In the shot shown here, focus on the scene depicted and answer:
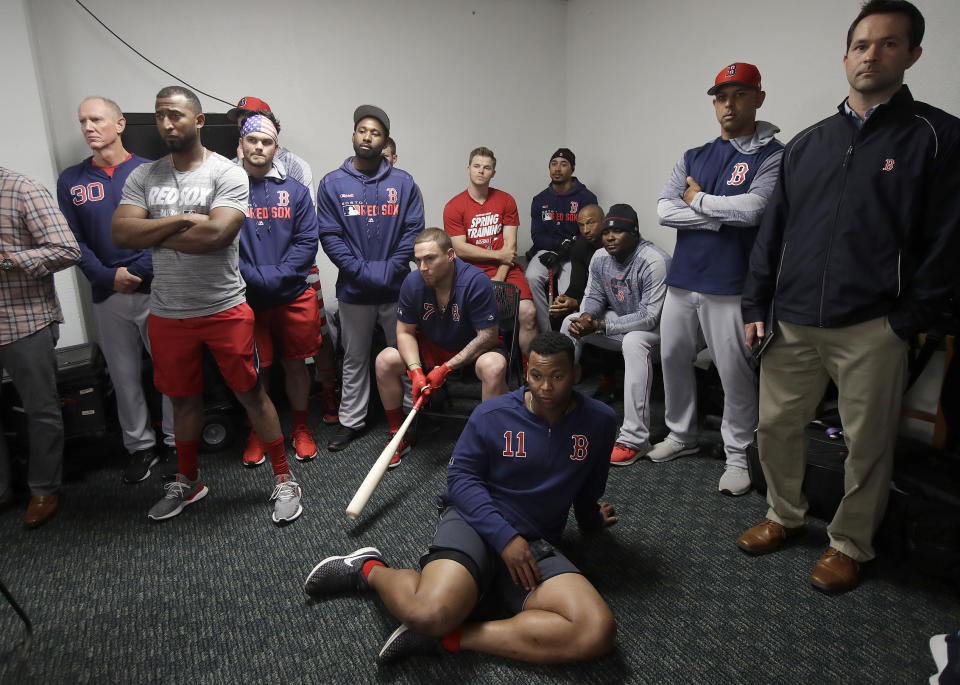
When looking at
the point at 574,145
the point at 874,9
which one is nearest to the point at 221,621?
the point at 874,9

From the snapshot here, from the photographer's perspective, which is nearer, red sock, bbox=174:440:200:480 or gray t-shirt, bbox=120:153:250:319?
gray t-shirt, bbox=120:153:250:319

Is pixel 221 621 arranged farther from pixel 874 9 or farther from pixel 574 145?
pixel 574 145

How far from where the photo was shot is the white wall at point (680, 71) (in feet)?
9.36

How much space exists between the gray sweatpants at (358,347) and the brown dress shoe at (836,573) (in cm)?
201

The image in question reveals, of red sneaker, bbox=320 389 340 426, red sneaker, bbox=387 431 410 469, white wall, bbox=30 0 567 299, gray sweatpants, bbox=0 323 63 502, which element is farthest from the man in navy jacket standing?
white wall, bbox=30 0 567 299

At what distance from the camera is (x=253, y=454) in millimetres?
2811

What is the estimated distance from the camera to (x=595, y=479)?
6.08ft

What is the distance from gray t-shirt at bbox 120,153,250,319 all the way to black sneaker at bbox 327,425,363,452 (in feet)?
3.29

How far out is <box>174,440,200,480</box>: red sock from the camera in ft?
7.75

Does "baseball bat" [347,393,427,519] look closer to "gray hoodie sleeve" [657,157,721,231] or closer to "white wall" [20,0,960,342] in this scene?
"gray hoodie sleeve" [657,157,721,231]

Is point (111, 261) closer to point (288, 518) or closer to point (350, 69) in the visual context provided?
point (288, 518)

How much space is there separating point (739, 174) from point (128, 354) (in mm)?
2758

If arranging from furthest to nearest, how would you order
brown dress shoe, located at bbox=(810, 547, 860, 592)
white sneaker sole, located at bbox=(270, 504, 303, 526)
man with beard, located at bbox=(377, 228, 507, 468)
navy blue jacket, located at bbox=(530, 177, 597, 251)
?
navy blue jacket, located at bbox=(530, 177, 597, 251) < man with beard, located at bbox=(377, 228, 507, 468) < white sneaker sole, located at bbox=(270, 504, 303, 526) < brown dress shoe, located at bbox=(810, 547, 860, 592)

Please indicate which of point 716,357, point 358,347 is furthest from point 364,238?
point 716,357
